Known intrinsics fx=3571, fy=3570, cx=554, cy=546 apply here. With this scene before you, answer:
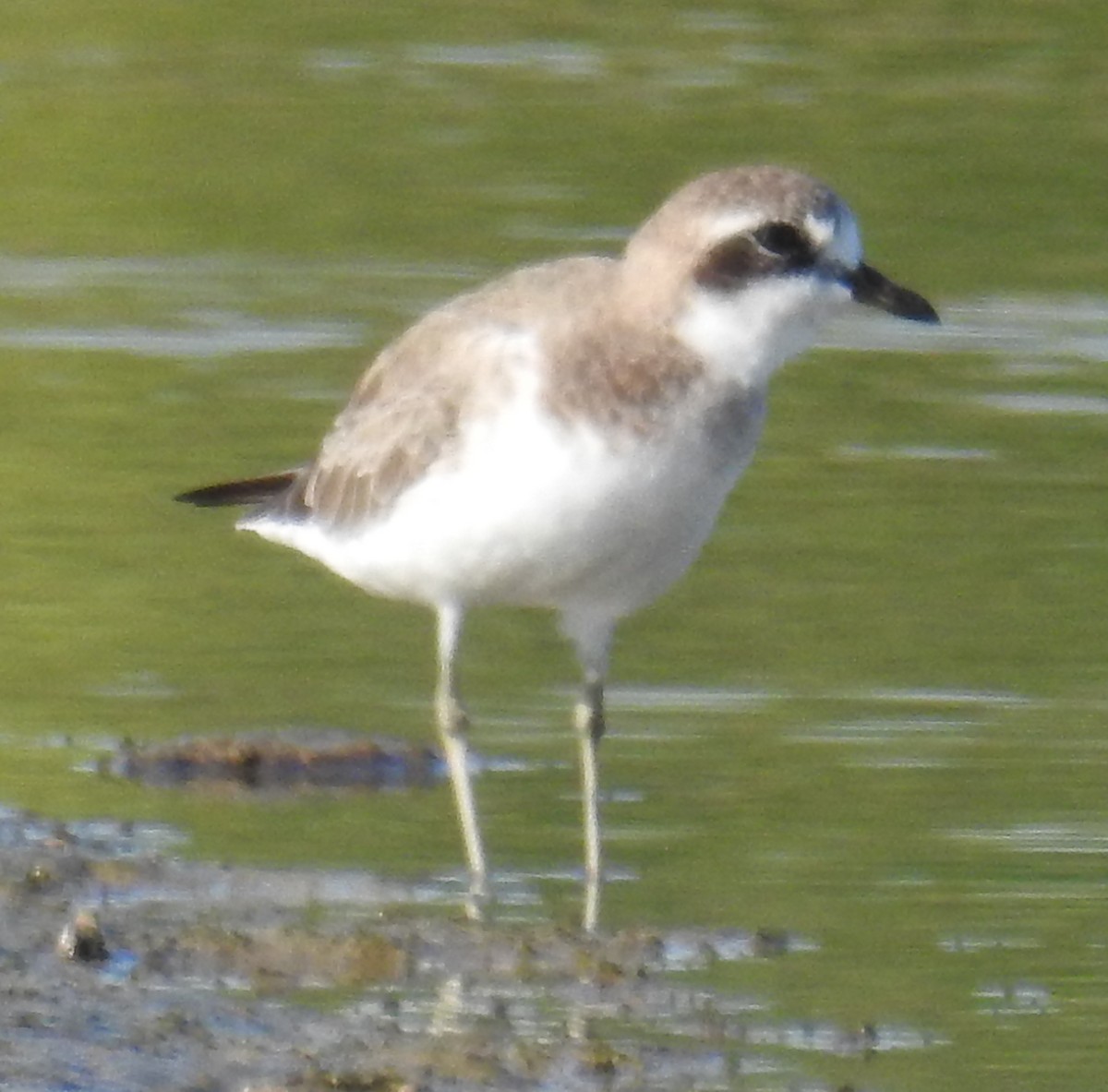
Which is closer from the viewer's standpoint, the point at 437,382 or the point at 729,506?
the point at 437,382

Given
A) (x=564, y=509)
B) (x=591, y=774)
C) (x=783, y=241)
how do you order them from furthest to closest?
(x=591, y=774) < (x=783, y=241) < (x=564, y=509)

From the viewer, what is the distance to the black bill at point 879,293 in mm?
7207

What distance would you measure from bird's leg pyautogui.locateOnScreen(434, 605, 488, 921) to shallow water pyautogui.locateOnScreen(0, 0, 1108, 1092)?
96mm

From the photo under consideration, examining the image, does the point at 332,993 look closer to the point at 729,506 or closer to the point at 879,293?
the point at 879,293

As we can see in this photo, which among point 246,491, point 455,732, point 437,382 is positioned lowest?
point 455,732

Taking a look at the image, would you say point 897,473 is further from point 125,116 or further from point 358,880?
point 125,116

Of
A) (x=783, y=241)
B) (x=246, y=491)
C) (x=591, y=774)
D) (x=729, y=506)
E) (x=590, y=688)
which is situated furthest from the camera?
(x=729, y=506)

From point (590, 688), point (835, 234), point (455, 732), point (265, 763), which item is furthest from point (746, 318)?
point (265, 763)

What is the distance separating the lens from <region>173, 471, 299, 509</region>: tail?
8.63 m

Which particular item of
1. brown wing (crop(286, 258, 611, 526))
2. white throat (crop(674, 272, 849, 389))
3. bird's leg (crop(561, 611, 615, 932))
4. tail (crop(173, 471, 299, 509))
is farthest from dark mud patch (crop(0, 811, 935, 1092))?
tail (crop(173, 471, 299, 509))

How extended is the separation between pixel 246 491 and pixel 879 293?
6.84 feet

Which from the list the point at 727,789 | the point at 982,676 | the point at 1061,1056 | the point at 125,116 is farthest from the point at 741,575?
the point at 125,116

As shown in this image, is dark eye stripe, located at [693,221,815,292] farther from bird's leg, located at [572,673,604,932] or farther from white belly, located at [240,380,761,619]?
bird's leg, located at [572,673,604,932]

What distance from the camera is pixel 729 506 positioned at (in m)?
10.4
